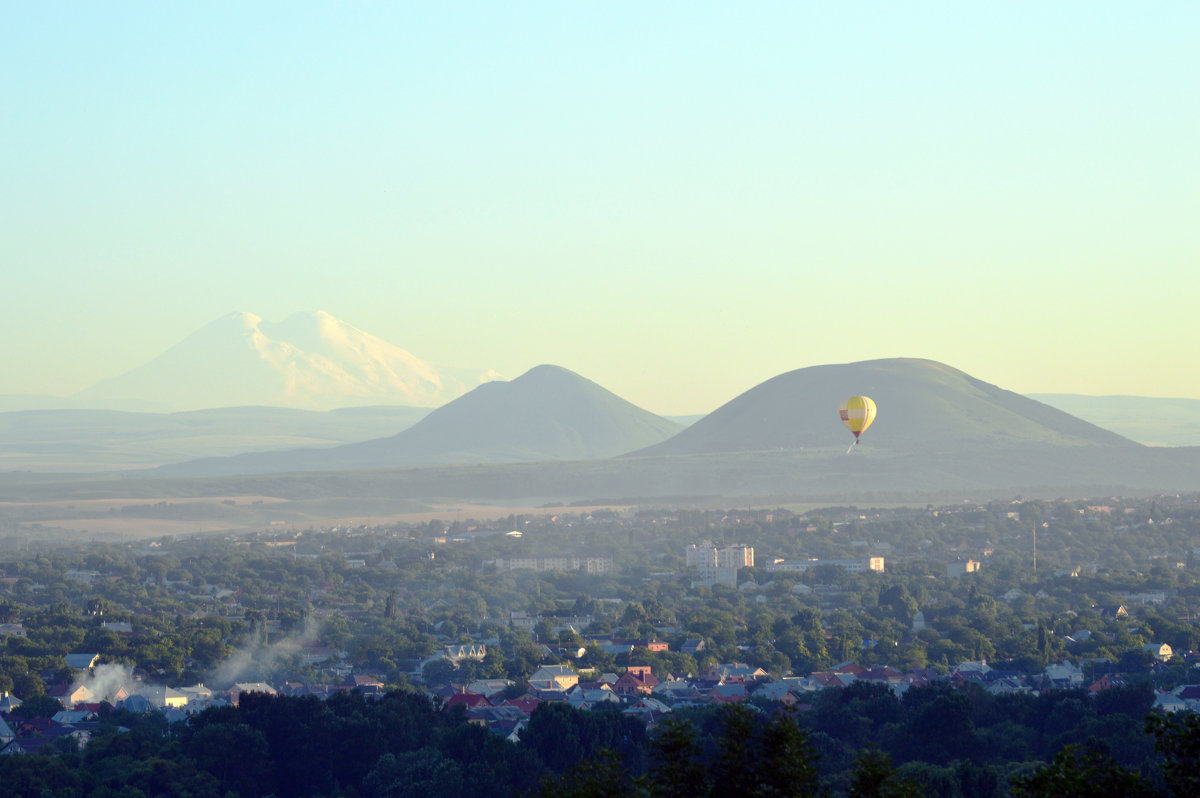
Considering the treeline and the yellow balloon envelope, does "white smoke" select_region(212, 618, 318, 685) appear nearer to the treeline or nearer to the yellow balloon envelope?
the treeline

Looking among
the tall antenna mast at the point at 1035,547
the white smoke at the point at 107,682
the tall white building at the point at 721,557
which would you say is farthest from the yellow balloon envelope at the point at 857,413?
the white smoke at the point at 107,682

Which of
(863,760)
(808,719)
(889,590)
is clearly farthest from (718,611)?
(863,760)

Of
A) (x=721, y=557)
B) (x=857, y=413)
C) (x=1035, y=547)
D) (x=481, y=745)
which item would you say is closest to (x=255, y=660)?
(x=481, y=745)

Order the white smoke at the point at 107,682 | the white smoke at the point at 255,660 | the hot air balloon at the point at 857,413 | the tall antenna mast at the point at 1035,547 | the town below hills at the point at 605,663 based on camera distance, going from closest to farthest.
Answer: the town below hills at the point at 605,663 < the white smoke at the point at 107,682 < the white smoke at the point at 255,660 < the hot air balloon at the point at 857,413 < the tall antenna mast at the point at 1035,547

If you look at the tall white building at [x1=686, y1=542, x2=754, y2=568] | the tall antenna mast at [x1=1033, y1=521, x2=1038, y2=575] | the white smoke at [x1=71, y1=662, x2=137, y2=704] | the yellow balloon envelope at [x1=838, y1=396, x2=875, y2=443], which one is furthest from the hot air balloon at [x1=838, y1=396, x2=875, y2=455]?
the white smoke at [x1=71, y1=662, x2=137, y2=704]

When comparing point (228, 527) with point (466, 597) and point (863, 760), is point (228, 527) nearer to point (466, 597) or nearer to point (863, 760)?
point (466, 597)

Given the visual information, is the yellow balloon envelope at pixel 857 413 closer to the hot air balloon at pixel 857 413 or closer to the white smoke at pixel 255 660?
the hot air balloon at pixel 857 413

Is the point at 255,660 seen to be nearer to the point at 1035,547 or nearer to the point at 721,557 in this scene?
the point at 721,557

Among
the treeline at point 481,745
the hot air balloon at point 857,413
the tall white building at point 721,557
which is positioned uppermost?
the hot air balloon at point 857,413
